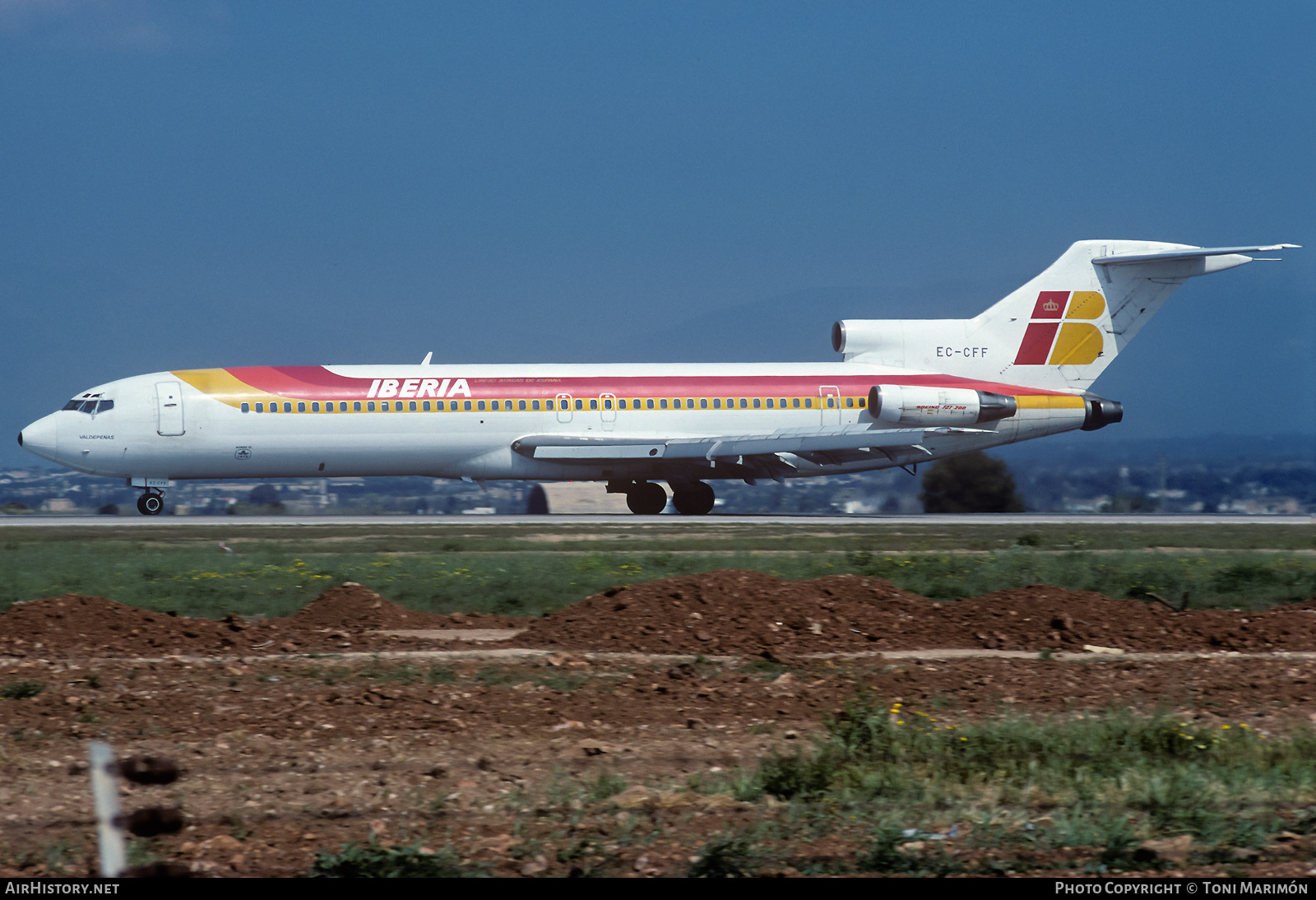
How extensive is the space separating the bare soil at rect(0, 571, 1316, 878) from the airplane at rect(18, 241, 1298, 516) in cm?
1877

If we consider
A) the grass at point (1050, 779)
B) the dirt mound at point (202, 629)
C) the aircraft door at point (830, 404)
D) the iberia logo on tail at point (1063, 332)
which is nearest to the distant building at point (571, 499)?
the aircraft door at point (830, 404)

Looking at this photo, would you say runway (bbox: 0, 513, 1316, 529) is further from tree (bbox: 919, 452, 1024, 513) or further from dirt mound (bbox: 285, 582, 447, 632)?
dirt mound (bbox: 285, 582, 447, 632)

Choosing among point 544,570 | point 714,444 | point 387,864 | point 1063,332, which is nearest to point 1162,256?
point 1063,332

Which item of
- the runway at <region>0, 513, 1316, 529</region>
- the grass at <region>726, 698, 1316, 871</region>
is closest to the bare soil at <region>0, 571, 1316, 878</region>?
the grass at <region>726, 698, 1316, 871</region>

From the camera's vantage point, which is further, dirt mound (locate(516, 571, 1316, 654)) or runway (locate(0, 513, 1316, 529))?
runway (locate(0, 513, 1316, 529))

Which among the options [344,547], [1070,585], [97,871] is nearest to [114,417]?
[344,547]

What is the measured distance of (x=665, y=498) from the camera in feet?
123

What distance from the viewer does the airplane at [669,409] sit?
108ft

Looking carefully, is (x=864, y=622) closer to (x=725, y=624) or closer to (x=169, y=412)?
(x=725, y=624)

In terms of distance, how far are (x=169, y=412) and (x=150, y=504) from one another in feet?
9.09

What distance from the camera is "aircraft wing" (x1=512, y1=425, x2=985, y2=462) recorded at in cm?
3425

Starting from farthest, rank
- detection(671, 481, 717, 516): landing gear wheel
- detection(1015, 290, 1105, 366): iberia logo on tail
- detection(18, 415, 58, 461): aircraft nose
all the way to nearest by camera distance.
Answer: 1. detection(1015, 290, 1105, 366): iberia logo on tail
2. detection(671, 481, 717, 516): landing gear wheel
3. detection(18, 415, 58, 461): aircraft nose
